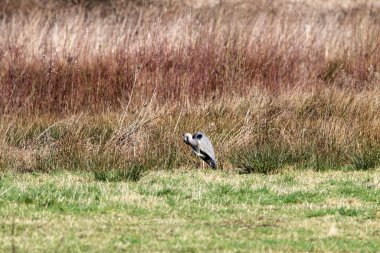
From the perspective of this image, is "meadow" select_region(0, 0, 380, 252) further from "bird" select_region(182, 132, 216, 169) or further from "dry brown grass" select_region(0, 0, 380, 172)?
"bird" select_region(182, 132, 216, 169)

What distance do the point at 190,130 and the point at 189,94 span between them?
6.98 ft

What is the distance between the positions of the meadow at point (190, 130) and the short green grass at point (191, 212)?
0.02 m

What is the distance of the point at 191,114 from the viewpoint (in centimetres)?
1312

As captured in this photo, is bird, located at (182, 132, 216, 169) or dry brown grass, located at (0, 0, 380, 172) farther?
dry brown grass, located at (0, 0, 380, 172)

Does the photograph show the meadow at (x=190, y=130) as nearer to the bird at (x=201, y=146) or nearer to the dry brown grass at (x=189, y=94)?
the dry brown grass at (x=189, y=94)

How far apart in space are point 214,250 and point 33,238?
4.33 feet

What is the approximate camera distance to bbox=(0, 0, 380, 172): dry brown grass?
11398mm

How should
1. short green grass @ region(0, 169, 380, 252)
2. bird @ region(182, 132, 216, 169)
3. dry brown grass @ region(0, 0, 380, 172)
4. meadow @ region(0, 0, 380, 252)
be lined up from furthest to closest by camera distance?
dry brown grass @ region(0, 0, 380, 172), bird @ region(182, 132, 216, 169), meadow @ region(0, 0, 380, 252), short green grass @ region(0, 169, 380, 252)

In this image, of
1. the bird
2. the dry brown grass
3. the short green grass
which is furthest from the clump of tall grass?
the short green grass

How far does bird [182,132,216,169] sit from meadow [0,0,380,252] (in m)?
0.23

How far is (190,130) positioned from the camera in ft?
40.9

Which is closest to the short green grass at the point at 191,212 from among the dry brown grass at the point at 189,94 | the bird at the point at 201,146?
the bird at the point at 201,146

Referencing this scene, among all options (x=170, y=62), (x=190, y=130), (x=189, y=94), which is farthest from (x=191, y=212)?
(x=170, y=62)

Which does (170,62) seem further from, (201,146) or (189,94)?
(201,146)
